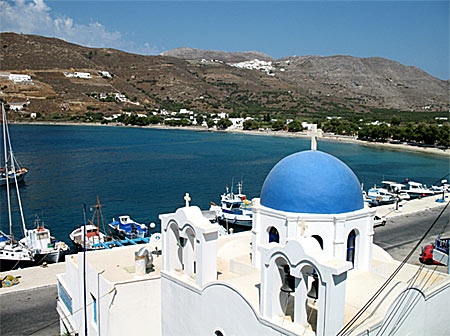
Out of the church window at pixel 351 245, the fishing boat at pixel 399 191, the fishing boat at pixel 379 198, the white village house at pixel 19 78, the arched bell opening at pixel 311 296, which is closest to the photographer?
the arched bell opening at pixel 311 296

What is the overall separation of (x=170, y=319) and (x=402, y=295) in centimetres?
527

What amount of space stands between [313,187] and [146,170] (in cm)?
5176

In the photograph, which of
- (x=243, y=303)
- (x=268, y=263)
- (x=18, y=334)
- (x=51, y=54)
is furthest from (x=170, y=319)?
(x=51, y=54)

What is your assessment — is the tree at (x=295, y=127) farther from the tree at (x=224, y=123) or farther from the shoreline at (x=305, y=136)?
the tree at (x=224, y=123)

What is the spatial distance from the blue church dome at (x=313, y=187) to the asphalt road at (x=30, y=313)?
1057cm

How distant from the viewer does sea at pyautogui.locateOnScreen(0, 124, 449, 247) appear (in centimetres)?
3891

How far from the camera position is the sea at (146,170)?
128 feet

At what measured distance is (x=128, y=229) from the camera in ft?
101

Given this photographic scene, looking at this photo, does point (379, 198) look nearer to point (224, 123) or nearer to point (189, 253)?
point (189, 253)

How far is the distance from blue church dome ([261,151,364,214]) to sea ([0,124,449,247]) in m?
25.1

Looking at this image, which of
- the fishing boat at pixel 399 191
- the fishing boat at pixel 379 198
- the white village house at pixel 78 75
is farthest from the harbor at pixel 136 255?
the white village house at pixel 78 75

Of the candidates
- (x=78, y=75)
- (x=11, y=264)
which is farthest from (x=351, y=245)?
(x=78, y=75)

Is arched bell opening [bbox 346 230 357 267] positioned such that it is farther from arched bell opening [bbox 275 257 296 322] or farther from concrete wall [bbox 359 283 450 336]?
arched bell opening [bbox 275 257 296 322]

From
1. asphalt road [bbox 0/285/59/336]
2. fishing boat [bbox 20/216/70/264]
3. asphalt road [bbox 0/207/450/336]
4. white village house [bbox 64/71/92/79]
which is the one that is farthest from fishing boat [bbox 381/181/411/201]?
white village house [bbox 64/71/92/79]
